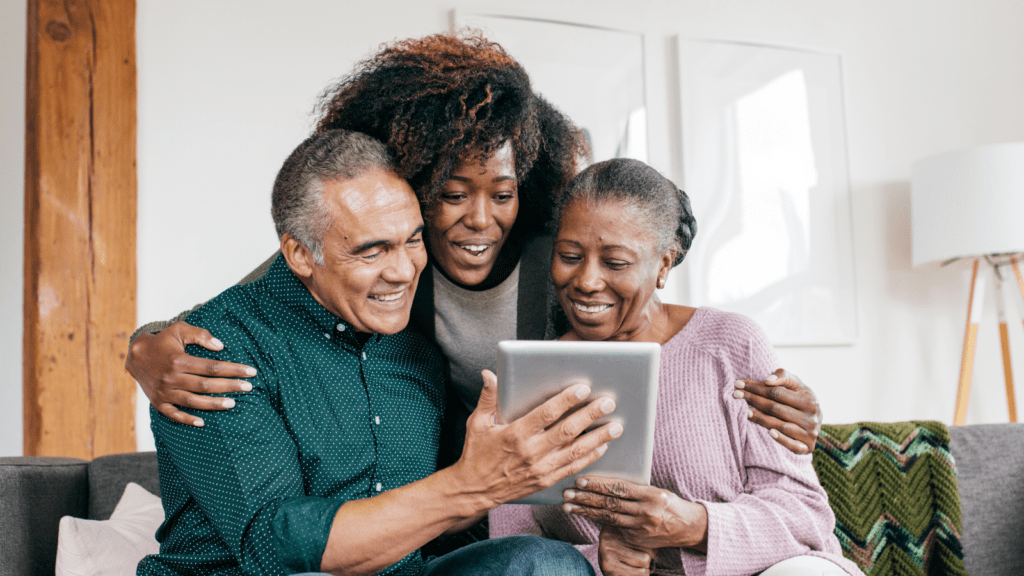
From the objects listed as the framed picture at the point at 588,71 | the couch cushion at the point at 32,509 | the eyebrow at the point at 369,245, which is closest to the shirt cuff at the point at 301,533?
the eyebrow at the point at 369,245

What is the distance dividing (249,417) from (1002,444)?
6.29 feet

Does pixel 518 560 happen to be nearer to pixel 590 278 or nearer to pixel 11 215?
pixel 590 278

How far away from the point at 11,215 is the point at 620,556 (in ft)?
7.94

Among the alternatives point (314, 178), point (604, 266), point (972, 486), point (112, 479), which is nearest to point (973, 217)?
point (972, 486)

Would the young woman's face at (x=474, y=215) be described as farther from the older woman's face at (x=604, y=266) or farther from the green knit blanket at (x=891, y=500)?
the green knit blanket at (x=891, y=500)

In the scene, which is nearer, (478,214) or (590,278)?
(590,278)

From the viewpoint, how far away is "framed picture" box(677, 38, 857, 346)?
3191mm

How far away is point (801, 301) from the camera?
328 centimetres

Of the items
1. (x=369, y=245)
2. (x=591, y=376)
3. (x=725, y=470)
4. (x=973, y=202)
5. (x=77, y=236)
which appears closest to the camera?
(x=591, y=376)

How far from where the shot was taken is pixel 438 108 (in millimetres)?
1462

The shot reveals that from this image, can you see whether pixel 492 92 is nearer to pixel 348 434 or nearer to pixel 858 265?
pixel 348 434

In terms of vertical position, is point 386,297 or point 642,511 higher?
point 386,297

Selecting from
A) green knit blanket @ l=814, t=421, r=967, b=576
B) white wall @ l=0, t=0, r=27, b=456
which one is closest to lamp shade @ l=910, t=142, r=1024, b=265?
green knit blanket @ l=814, t=421, r=967, b=576

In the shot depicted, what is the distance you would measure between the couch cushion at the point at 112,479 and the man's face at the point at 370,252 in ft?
3.18
